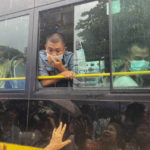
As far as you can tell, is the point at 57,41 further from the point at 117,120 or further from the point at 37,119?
the point at 117,120

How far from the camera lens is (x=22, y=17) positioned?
2.19 meters

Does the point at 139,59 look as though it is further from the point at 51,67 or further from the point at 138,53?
the point at 51,67

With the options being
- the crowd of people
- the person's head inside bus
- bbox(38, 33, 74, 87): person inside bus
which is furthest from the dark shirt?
the person's head inside bus

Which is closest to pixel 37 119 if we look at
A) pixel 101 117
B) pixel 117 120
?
pixel 101 117

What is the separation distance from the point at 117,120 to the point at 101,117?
0.15m

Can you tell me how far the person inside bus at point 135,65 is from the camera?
1.58 meters

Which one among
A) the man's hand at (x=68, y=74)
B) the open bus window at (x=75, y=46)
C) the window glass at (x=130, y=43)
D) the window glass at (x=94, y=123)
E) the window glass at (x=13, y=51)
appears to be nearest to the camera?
the window glass at (x=94, y=123)

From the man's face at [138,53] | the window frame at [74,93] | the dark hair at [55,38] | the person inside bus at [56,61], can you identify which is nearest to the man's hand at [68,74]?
the person inside bus at [56,61]

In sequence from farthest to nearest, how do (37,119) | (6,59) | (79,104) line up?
(6,59), (37,119), (79,104)

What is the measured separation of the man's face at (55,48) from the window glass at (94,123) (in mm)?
530

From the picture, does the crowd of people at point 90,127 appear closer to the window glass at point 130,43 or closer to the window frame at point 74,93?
the window frame at point 74,93

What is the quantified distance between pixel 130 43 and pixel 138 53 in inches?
4.7

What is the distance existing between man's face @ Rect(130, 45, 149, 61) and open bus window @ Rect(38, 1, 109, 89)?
0.23 m

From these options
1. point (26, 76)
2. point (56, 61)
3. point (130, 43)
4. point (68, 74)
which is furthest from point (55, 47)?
point (130, 43)
